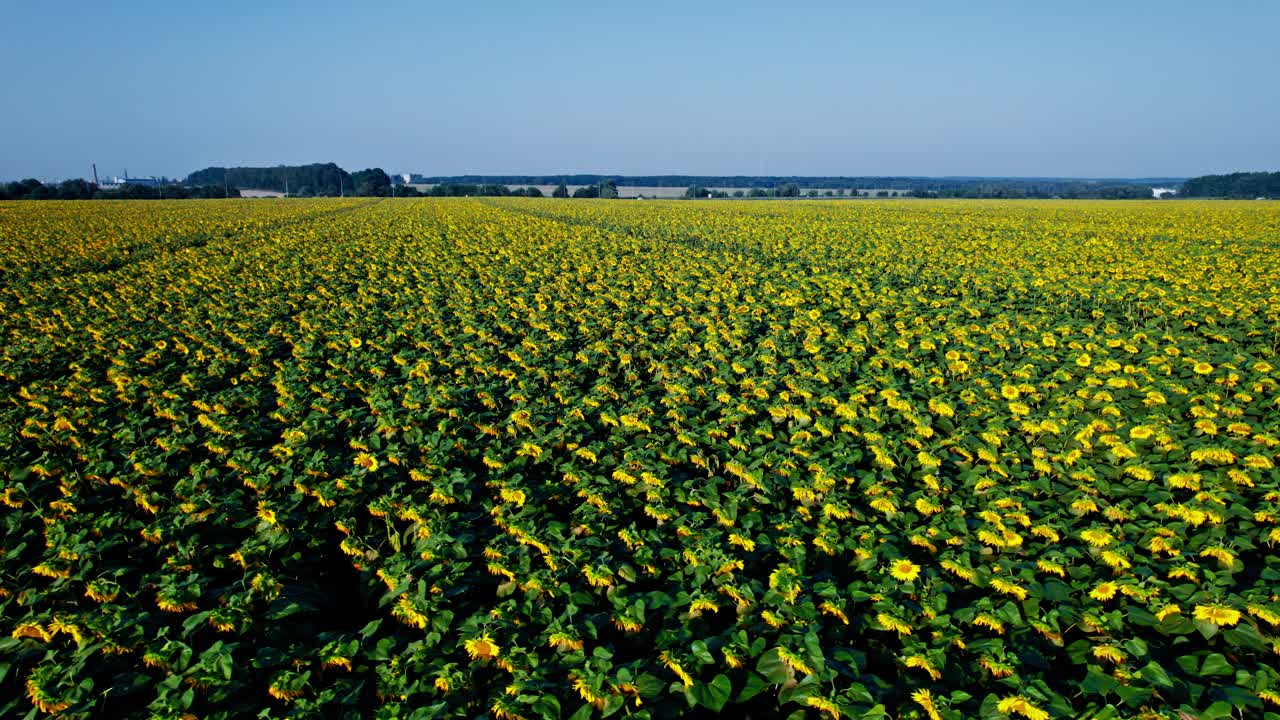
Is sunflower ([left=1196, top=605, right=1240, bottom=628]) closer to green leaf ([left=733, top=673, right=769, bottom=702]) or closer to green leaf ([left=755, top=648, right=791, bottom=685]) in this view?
green leaf ([left=755, top=648, right=791, bottom=685])

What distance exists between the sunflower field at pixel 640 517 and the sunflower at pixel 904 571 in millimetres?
27

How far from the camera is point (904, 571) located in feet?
12.2

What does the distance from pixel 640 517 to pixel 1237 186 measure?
11025 cm

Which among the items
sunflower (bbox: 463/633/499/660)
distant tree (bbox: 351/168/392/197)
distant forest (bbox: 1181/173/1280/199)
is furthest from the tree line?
distant forest (bbox: 1181/173/1280/199)

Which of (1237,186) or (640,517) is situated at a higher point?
(1237,186)

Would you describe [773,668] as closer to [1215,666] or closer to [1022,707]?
[1022,707]

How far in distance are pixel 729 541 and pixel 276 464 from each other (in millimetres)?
3595

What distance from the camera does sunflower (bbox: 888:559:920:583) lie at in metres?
3.67

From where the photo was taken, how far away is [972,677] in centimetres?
309

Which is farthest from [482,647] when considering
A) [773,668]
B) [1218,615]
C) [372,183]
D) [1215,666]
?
[372,183]

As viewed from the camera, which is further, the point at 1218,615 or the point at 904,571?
the point at 904,571

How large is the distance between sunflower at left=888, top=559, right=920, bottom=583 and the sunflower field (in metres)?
0.03

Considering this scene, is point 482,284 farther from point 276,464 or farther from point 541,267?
point 276,464

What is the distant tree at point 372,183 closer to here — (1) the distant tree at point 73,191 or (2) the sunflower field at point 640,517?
(1) the distant tree at point 73,191
